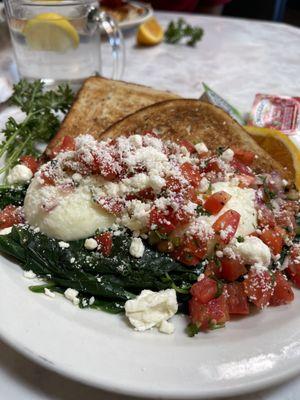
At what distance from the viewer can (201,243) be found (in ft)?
5.03

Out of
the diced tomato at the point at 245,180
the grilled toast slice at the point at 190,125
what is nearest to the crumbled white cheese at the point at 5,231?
the grilled toast slice at the point at 190,125

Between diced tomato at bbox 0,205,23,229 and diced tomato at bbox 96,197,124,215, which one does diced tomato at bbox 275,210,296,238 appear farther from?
diced tomato at bbox 0,205,23,229

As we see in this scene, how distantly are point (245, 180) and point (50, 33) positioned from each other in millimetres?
1843

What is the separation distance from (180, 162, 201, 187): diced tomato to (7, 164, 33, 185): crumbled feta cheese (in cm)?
69

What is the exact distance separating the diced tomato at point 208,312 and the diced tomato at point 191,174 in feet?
1.43

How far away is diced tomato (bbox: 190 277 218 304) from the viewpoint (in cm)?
147

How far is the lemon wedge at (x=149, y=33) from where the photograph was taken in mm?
4086

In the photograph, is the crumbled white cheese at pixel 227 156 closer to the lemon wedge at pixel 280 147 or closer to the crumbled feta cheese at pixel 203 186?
the crumbled feta cheese at pixel 203 186

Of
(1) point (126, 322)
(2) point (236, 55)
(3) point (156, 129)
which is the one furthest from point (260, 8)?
(1) point (126, 322)

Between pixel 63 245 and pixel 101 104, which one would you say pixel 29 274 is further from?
pixel 101 104

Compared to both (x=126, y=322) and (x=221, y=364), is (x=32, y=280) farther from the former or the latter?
(x=221, y=364)

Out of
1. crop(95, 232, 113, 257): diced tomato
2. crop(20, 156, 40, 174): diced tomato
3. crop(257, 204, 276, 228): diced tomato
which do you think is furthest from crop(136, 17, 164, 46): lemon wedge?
crop(95, 232, 113, 257): diced tomato

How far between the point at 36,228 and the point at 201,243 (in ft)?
2.08

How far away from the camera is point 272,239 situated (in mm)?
1604
